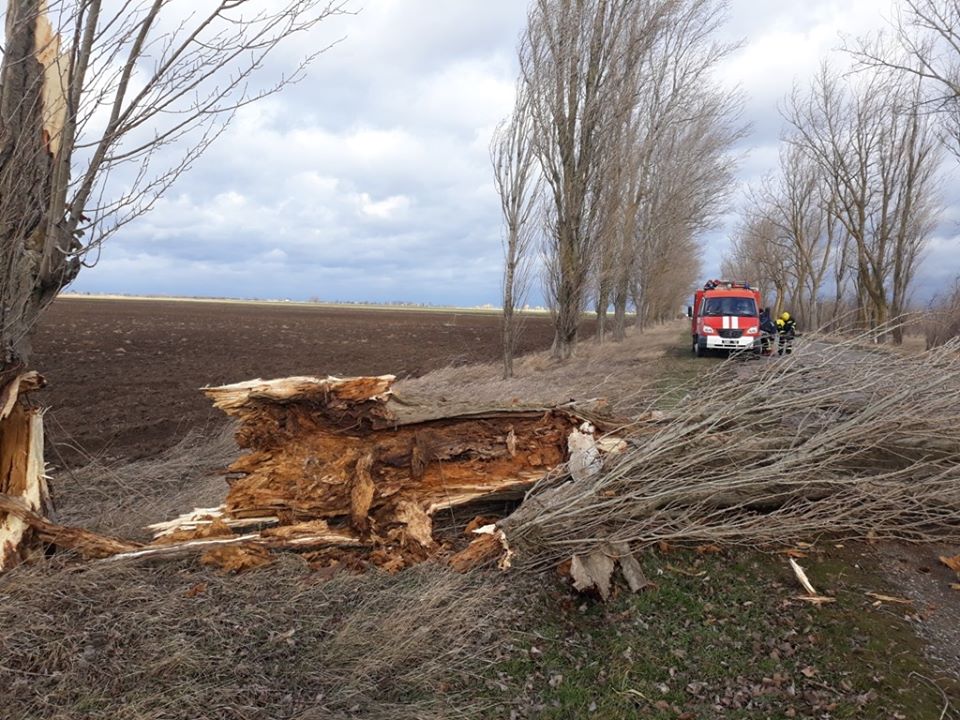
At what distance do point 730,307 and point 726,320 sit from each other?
726 millimetres

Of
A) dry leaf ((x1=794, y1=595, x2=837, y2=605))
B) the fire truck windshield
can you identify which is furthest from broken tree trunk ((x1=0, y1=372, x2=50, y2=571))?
the fire truck windshield

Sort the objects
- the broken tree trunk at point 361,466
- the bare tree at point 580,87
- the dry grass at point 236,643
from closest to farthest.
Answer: the dry grass at point 236,643 < the broken tree trunk at point 361,466 < the bare tree at point 580,87

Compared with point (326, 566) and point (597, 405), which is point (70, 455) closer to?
point (326, 566)

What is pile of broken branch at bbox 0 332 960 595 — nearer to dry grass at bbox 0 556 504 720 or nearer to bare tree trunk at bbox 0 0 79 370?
dry grass at bbox 0 556 504 720

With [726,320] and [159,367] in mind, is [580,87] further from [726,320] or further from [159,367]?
[159,367]

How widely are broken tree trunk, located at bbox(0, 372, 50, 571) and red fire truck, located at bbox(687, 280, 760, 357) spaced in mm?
16910

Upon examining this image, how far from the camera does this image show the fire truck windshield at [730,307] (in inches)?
741

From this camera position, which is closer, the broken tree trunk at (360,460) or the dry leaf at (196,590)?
the dry leaf at (196,590)

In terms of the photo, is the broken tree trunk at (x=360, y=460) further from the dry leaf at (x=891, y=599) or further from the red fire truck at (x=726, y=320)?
the red fire truck at (x=726, y=320)

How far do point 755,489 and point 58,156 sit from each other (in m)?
5.59

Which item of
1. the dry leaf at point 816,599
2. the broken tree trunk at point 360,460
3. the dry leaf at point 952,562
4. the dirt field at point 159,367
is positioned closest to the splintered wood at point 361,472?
the broken tree trunk at point 360,460

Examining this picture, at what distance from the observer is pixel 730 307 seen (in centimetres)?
1894

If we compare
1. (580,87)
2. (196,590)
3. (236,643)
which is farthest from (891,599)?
(580,87)

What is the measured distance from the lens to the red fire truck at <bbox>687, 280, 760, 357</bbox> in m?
18.3
